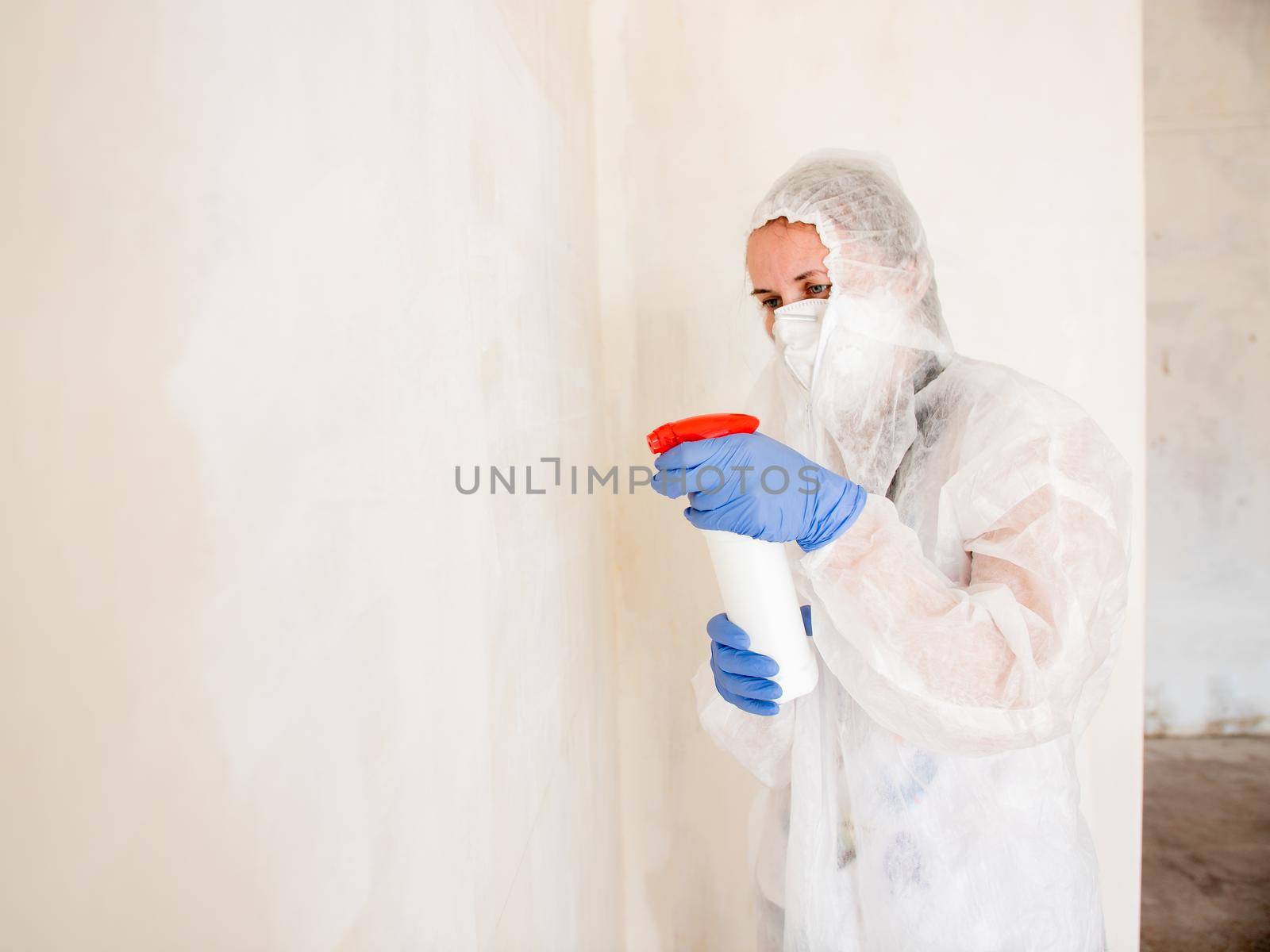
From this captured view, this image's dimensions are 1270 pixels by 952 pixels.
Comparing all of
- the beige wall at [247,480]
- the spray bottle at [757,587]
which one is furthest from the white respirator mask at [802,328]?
the beige wall at [247,480]

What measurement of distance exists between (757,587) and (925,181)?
41.1 inches

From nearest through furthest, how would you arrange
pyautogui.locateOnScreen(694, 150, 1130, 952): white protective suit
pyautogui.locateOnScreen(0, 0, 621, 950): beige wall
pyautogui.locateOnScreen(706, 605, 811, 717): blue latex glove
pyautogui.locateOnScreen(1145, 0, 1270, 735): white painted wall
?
pyautogui.locateOnScreen(0, 0, 621, 950): beige wall
pyautogui.locateOnScreen(694, 150, 1130, 952): white protective suit
pyautogui.locateOnScreen(706, 605, 811, 717): blue latex glove
pyautogui.locateOnScreen(1145, 0, 1270, 735): white painted wall

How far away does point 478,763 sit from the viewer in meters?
0.70

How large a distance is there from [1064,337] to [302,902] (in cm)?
160

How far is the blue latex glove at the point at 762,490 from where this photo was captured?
84 cm

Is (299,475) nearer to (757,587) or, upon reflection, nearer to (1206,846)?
(757,587)

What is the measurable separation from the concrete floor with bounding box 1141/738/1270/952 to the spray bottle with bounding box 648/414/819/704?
7.04 feet

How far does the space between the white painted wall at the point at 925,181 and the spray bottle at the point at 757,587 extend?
64cm

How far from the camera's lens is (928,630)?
0.82 meters

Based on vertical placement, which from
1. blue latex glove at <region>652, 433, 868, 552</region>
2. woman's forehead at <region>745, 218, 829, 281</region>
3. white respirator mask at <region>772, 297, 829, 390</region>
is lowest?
blue latex glove at <region>652, 433, 868, 552</region>

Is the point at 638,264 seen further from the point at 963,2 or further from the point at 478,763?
the point at 478,763

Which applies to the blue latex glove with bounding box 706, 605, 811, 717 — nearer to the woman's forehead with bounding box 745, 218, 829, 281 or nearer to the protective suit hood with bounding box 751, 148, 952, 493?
the protective suit hood with bounding box 751, 148, 952, 493

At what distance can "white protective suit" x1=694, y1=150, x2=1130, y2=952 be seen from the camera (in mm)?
815

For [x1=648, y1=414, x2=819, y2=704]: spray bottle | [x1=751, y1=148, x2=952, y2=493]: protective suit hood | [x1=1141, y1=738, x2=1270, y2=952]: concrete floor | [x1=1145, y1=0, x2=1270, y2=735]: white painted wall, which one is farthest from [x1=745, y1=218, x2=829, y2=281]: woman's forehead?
[x1=1145, y1=0, x2=1270, y2=735]: white painted wall
